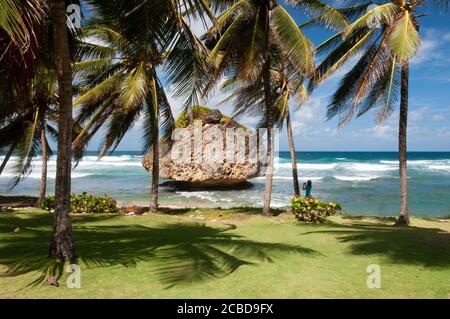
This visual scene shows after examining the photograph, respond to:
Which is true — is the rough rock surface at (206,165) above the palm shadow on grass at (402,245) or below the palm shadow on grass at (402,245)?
above

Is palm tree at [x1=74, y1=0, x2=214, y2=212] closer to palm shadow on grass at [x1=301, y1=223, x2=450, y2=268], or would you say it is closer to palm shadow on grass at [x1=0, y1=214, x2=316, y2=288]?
palm shadow on grass at [x1=0, y1=214, x2=316, y2=288]

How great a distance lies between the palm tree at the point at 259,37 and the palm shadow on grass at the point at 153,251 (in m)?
4.90

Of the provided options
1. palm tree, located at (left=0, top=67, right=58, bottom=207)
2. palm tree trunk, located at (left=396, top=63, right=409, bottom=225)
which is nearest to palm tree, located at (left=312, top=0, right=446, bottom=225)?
palm tree trunk, located at (left=396, top=63, right=409, bottom=225)

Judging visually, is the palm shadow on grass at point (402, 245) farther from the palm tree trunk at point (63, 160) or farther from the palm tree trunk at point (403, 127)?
the palm tree trunk at point (63, 160)

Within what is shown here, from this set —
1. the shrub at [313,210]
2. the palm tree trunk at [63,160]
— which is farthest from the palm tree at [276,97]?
the palm tree trunk at [63,160]

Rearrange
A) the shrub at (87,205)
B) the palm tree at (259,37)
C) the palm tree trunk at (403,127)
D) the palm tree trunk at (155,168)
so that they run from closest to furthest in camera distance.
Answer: the palm tree at (259,37), the palm tree trunk at (403,127), the shrub at (87,205), the palm tree trunk at (155,168)

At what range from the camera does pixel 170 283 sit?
18.3 ft

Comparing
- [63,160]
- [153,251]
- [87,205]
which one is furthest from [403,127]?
[87,205]

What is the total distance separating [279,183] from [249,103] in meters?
19.8

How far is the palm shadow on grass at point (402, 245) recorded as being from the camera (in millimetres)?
7238

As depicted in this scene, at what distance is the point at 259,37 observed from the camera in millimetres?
12469

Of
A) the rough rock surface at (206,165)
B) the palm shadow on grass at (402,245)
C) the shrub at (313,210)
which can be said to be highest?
the rough rock surface at (206,165)

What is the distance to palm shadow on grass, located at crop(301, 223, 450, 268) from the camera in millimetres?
7238
